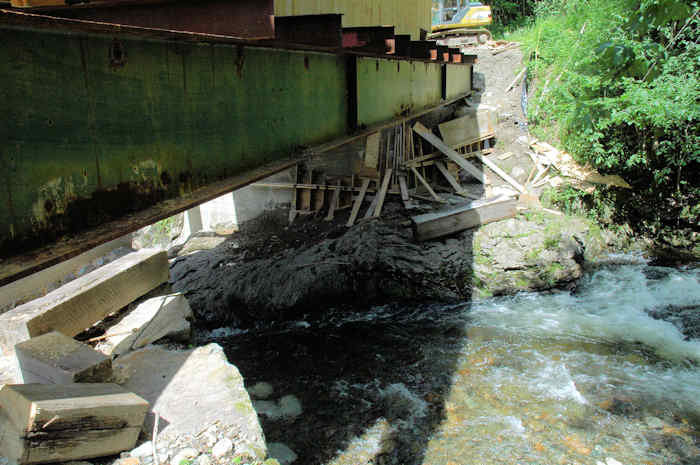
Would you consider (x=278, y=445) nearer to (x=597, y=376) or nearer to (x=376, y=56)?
(x=597, y=376)

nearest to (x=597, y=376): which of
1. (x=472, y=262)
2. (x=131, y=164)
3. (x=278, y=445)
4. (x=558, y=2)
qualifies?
(x=472, y=262)

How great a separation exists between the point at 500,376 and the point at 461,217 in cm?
394

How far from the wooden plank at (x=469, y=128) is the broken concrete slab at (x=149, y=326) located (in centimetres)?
937

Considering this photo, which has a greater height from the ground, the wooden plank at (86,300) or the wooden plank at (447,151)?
the wooden plank at (447,151)

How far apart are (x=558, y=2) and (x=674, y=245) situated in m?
12.5

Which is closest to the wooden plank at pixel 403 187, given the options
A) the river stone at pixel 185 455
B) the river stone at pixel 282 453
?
the river stone at pixel 282 453

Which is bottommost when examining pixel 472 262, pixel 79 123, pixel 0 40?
pixel 472 262

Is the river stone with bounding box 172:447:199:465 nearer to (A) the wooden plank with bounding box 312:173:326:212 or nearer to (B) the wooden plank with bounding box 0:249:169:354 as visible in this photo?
(B) the wooden plank with bounding box 0:249:169:354

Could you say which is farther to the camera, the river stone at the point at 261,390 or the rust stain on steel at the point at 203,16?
the river stone at the point at 261,390

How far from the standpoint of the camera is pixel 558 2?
1811cm

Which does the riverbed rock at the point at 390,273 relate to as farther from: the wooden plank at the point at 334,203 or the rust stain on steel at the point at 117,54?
the rust stain on steel at the point at 117,54

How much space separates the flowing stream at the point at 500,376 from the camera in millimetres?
5223

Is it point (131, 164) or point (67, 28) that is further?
point (131, 164)

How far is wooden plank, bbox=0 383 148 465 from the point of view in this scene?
2.52 m
